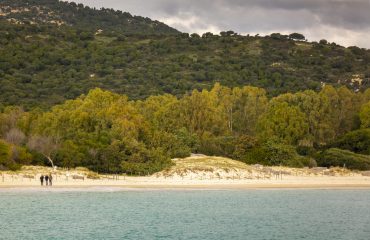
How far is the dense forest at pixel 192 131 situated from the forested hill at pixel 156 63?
21747mm

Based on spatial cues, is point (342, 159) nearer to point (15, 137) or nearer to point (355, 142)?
point (355, 142)

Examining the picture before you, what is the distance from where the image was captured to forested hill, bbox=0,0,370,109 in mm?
119250

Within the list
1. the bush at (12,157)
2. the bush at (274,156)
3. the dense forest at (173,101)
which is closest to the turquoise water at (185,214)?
the bush at (12,157)

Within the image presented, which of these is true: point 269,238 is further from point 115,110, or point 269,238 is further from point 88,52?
point 88,52

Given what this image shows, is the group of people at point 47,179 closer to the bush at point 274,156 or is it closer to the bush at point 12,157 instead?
the bush at point 12,157

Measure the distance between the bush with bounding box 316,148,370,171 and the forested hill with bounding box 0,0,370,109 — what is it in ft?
126

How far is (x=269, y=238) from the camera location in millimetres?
34188

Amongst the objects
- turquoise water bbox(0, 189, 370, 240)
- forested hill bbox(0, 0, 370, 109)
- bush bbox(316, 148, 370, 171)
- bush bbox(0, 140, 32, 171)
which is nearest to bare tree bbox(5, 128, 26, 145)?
bush bbox(0, 140, 32, 171)

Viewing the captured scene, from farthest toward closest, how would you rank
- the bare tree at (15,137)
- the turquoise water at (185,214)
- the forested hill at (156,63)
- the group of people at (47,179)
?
1. the forested hill at (156,63)
2. the bare tree at (15,137)
3. the group of people at (47,179)
4. the turquoise water at (185,214)

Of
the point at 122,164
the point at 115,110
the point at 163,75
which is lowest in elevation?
the point at 122,164

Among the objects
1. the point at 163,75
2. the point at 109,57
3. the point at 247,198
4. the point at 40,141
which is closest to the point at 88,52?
the point at 109,57

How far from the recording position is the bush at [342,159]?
222 ft

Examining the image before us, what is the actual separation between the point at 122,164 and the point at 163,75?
238ft

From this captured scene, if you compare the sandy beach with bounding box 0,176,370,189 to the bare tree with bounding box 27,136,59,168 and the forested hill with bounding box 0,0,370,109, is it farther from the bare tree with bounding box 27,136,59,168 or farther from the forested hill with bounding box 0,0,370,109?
the forested hill with bounding box 0,0,370,109
